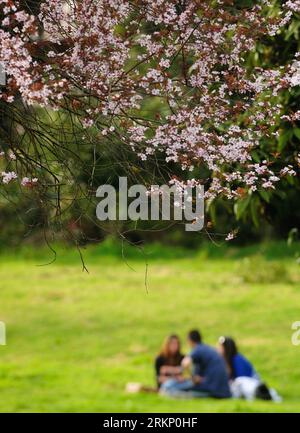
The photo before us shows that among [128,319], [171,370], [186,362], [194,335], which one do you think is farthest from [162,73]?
[128,319]

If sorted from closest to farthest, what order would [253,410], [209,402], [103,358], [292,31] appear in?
1. [292,31]
2. [253,410]
3. [209,402]
4. [103,358]

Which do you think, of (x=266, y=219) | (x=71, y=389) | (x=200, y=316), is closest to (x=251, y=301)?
(x=200, y=316)

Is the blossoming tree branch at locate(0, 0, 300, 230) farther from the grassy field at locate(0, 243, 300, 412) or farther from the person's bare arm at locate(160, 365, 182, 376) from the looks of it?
the person's bare arm at locate(160, 365, 182, 376)

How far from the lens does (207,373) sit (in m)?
12.9

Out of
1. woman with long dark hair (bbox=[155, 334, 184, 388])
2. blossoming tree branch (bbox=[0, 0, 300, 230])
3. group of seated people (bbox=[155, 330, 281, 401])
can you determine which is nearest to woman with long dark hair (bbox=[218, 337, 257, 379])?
group of seated people (bbox=[155, 330, 281, 401])

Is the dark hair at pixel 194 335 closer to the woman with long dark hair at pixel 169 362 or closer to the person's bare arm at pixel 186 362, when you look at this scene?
the person's bare arm at pixel 186 362

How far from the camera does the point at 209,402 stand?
12711 millimetres

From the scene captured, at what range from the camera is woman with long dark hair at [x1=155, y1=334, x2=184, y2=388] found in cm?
1355

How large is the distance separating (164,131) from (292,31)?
1.97 meters

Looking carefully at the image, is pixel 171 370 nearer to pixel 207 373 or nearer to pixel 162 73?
pixel 207 373

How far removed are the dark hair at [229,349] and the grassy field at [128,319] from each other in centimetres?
80

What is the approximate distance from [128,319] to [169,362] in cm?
500

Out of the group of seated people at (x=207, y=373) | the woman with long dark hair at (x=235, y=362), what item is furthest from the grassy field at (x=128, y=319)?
the woman with long dark hair at (x=235, y=362)

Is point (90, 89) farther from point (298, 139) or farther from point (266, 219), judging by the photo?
point (266, 219)
